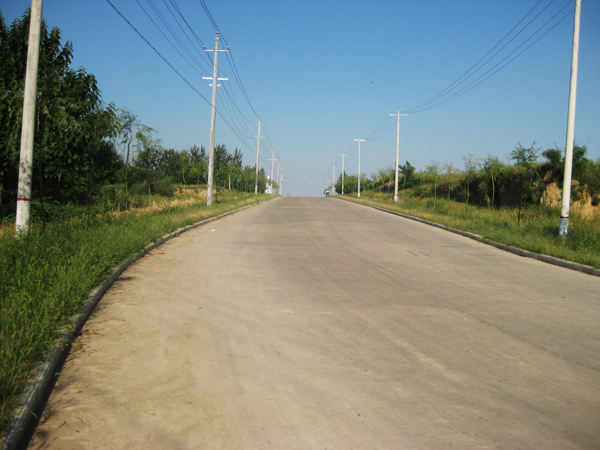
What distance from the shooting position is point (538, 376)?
4332mm

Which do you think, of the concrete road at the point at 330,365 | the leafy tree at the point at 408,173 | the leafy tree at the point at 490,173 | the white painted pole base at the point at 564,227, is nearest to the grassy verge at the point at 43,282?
the concrete road at the point at 330,365

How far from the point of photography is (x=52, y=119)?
1708cm

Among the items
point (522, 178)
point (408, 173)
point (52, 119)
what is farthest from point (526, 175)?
point (408, 173)

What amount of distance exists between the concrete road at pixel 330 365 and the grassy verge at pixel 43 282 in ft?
1.13

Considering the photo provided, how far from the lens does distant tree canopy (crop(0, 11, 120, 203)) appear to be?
17328 millimetres

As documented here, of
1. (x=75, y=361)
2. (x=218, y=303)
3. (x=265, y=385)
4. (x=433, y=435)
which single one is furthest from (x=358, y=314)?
(x=75, y=361)

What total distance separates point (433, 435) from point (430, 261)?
793 centimetres

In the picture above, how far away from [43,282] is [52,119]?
1354cm

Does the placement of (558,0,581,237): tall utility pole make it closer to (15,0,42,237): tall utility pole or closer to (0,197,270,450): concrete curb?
(0,197,270,450): concrete curb

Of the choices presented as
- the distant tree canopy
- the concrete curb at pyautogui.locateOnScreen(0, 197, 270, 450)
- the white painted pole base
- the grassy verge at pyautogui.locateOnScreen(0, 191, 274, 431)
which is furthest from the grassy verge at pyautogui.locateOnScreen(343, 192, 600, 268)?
the distant tree canopy

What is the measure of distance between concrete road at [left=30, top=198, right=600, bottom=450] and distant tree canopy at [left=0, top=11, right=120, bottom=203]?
1206 cm

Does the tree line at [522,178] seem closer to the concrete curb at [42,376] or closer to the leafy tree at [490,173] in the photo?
the leafy tree at [490,173]

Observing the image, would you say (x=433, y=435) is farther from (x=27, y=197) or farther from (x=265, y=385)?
(x=27, y=197)

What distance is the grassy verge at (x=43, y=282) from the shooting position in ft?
12.4
